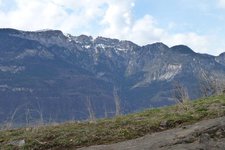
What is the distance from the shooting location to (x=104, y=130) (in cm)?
1121

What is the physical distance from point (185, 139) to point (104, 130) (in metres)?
2.47

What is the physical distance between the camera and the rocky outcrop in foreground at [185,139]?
29.3 ft

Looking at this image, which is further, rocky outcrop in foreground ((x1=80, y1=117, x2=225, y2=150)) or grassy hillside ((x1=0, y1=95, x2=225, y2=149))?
grassy hillside ((x1=0, y1=95, x2=225, y2=149))

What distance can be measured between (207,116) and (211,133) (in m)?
2.06

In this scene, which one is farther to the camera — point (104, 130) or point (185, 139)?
point (104, 130)

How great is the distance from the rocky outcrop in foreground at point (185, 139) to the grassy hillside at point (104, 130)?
2.33 feet

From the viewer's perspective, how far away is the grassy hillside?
1072 cm

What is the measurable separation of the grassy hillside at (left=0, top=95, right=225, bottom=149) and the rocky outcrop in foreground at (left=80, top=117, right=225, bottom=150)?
0.71 m

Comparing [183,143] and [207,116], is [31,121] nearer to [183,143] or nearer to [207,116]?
[207,116]

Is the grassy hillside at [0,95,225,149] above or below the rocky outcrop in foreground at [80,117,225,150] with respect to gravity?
above

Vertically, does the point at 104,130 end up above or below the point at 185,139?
above

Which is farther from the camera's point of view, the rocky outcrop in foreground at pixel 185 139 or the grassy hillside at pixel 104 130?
the grassy hillside at pixel 104 130

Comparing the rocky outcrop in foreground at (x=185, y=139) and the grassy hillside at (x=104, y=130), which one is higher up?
the grassy hillside at (x=104, y=130)

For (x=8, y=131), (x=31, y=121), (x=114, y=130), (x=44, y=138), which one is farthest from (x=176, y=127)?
(x=31, y=121)
